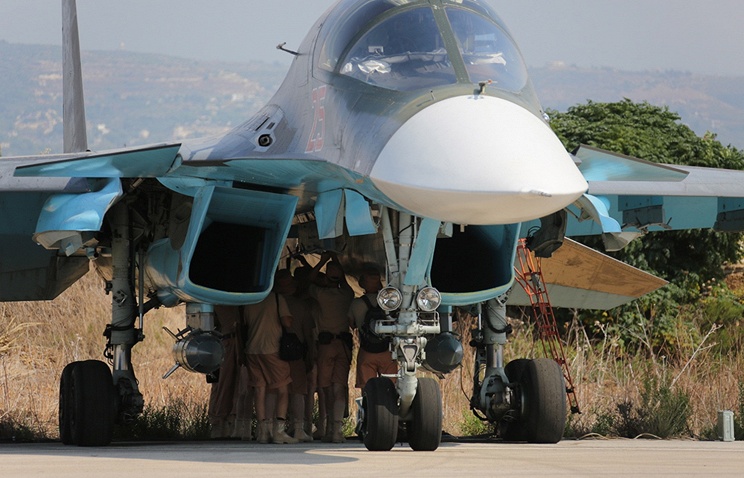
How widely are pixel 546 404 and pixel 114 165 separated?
3.87 m

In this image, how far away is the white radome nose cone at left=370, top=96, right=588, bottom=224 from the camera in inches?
265

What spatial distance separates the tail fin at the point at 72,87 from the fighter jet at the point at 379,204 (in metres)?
2.42

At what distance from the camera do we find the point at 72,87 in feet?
48.1

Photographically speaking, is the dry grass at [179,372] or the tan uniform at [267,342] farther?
the dry grass at [179,372]

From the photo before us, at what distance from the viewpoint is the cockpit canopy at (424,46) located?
784 centimetres

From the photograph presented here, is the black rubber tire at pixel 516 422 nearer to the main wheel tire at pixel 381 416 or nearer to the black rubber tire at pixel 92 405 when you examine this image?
the main wheel tire at pixel 381 416

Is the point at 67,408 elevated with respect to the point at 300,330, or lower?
lower

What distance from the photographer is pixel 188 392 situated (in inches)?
608

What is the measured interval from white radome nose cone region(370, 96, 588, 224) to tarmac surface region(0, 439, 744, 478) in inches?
57.2

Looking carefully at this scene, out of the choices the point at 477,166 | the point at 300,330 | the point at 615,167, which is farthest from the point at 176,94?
the point at 477,166

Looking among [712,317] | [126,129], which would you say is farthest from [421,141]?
[126,129]

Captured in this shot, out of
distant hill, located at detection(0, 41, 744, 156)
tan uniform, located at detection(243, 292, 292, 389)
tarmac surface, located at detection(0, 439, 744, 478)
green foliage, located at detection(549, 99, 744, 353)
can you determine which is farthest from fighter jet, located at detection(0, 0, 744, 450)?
distant hill, located at detection(0, 41, 744, 156)

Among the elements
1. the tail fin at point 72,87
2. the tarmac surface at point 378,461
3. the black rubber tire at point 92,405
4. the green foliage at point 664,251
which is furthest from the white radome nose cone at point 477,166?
the green foliage at point 664,251

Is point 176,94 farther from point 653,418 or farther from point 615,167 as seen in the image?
point 615,167
